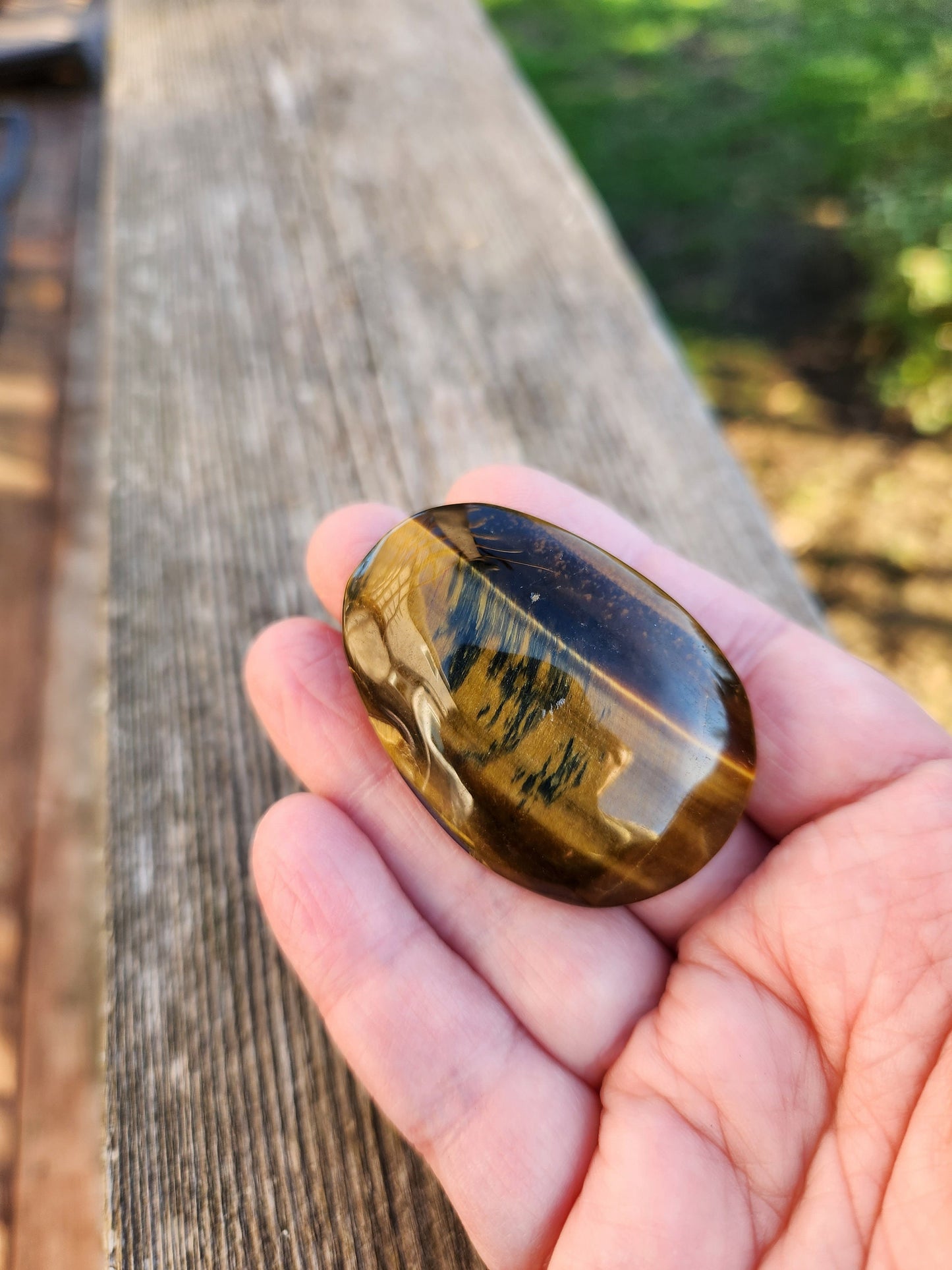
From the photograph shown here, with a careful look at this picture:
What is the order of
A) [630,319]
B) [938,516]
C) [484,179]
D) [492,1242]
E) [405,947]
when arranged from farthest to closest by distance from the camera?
[938,516] < [484,179] < [630,319] < [405,947] < [492,1242]

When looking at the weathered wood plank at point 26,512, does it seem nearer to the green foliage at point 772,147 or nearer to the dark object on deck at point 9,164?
the dark object on deck at point 9,164

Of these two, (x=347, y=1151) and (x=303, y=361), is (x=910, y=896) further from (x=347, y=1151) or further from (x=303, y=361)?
(x=303, y=361)

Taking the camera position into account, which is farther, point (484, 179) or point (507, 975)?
point (484, 179)

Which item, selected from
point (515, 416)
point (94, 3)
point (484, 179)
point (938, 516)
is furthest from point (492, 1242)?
point (94, 3)

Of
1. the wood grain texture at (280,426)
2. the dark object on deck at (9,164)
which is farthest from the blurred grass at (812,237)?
the dark object on deck at (9,164)

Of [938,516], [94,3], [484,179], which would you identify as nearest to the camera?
[484,179]

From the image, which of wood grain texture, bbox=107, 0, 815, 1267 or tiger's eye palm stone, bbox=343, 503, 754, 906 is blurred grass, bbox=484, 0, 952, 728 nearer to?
wood grain texture, bbox=107, 0, 815, 1267

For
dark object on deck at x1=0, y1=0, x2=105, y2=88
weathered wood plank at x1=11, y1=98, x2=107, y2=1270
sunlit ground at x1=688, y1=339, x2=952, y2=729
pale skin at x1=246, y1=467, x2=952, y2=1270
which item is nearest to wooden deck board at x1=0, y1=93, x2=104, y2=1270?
weathered wood plank at x1=11, y1=98, x2=107, y2=1270
